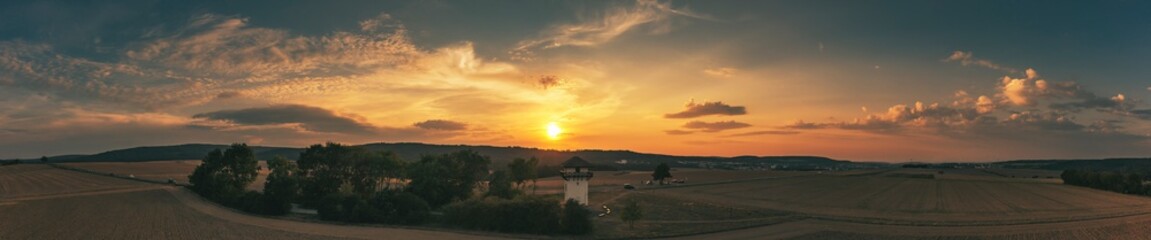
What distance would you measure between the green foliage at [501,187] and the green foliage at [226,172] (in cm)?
4035

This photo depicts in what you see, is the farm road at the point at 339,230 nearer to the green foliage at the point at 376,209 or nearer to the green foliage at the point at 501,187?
the green foliage at the point at 376,209

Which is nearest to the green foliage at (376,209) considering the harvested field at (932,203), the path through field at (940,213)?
the path through field at (940,213)

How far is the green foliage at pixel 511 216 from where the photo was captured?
2800 inches

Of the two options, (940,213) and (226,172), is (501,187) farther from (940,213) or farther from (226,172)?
(940,213)

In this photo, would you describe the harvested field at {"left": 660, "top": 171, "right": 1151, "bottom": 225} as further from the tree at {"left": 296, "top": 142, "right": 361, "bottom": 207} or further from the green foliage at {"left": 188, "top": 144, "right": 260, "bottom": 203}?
the green foliage at {"left": 188, "top": 144, "right": 260, "bottom": 203}

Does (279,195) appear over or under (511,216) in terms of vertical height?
over

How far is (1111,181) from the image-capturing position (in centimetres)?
15188

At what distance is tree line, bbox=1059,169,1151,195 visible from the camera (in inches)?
5620

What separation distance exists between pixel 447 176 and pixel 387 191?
35.9 ft

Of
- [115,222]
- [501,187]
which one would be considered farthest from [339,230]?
[501,187]

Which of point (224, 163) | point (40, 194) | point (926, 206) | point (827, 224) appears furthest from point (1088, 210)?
point (40, 194)

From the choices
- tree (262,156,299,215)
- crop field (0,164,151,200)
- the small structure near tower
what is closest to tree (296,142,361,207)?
tree (262,156,299,215)

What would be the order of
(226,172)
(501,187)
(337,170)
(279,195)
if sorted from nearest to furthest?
1. (279,195)
2. (501,187)
3. (337,170)
4. (226,172)

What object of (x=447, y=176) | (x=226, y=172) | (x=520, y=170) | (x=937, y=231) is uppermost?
(x=520, y=170)
